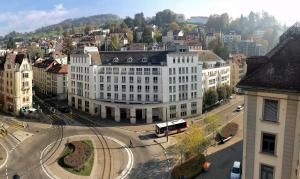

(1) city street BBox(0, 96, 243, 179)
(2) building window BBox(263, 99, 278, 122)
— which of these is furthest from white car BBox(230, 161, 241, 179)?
(2) building window BBox(263, 99, 278, 122)

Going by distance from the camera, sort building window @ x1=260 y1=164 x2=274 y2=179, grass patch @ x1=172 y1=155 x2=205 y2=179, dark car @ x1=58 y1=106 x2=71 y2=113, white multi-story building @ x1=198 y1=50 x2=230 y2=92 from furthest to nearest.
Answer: white multi-story building @ x1=198 y1=50 x2=230 y2=92, dark car @ x1=58 y1=106 x2=71 y2=113, grass patch @ x1=172 y1=155 x2=205 y2=179, building window @ x1=260 y1=164 x2=274 y2=179

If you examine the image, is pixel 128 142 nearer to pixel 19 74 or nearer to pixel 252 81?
pixel 19 74

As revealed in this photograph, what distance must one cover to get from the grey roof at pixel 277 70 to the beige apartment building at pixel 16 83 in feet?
263

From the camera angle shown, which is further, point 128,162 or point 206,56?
point 206,56

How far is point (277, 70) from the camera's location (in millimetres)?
24547

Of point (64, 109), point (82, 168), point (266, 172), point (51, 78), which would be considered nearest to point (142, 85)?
point (64, 109)

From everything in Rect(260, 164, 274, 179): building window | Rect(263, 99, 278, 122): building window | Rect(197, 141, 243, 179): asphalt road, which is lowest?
Rect(197, 141, 243, 179): asphalt road

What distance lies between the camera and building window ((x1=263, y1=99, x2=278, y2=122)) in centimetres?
2477

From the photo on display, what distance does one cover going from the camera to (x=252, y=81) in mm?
25328

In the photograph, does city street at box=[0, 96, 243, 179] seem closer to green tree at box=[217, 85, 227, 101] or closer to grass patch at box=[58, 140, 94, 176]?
grass patch at box=[58, 140, 94, 176]

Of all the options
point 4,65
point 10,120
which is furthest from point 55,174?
point 4,65

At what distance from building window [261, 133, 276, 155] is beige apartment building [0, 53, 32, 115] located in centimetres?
8094

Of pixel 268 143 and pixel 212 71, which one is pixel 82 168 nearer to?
pixel 268 143

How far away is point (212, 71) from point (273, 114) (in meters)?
85.8
